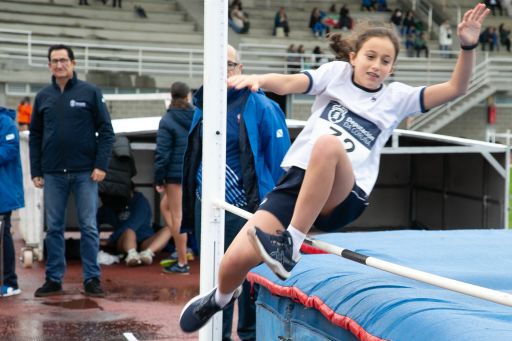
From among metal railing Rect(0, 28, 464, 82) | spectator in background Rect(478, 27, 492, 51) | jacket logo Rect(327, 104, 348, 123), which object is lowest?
jacket logo Rect(327, 104, 348, 123)

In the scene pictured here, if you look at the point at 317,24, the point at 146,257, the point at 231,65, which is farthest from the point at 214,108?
the point at 317,24

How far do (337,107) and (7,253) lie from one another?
181 inches

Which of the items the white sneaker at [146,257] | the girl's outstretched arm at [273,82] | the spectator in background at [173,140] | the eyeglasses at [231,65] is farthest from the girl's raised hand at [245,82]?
the white sneaker at [146,257]

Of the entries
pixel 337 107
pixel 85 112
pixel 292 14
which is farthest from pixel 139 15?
pixel 337 107

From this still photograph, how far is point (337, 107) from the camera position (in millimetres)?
4309

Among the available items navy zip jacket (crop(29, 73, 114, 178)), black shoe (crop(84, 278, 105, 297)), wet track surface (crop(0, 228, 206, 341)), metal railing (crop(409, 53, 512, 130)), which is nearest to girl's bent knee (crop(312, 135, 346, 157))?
wet track surface (crop(0, 228, 206, 341))

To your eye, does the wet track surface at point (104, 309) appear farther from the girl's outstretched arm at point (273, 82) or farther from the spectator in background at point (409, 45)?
the spectator in background at point (409, 45)

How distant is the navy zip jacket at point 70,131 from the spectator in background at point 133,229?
2544mm

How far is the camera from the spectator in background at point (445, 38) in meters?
34.9

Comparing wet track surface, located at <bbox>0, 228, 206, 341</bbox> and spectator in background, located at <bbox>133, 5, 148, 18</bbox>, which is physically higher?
spectator in background, located at <bbox>133, 5, 148, 18</bbox>

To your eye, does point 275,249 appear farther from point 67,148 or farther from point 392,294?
point 67,148

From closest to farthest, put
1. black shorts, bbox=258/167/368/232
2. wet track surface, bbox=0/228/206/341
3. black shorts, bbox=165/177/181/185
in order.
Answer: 1. black shorts, bbox=258/167/368/232
2. wet track surface, bbox=0/228/206/341
3. black shorts, bbox=165/177/181/185

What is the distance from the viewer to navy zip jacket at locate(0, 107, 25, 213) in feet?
26.5

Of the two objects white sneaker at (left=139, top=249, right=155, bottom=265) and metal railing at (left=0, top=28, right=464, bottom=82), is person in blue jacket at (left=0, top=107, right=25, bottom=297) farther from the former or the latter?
metal railing at (left=0, top=28, right=464, bottom=82)
